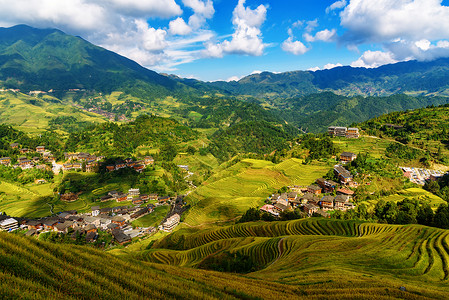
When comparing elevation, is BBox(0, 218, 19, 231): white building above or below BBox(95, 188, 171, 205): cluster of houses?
above

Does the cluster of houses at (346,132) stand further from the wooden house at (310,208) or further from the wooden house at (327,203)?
the wooden house at (310,208)

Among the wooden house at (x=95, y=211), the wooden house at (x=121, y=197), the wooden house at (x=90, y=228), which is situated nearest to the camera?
the wooden house at (x=90, y=228)

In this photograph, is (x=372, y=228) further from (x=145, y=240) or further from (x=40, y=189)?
(x=40, y=189)

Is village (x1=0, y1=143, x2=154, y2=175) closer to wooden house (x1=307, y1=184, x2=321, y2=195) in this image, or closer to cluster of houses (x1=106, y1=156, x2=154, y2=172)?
cluster of houses (x1=106, y1=156, x2=154, y2=172)

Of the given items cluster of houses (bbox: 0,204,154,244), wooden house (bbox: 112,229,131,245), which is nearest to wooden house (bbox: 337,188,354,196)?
cluster of houses (bbox: 0,204,154,244)

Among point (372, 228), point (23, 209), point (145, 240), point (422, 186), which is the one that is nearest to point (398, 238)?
point (372, 228)

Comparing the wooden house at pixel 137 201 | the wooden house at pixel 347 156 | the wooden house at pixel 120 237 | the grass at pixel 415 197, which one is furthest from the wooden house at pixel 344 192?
the wooden house at pixel 137 201
